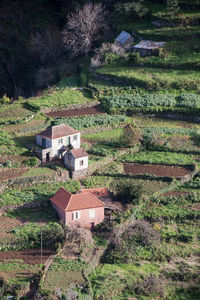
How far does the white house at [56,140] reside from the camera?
6850 centimetres

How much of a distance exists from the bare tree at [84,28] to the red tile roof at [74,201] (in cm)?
3448

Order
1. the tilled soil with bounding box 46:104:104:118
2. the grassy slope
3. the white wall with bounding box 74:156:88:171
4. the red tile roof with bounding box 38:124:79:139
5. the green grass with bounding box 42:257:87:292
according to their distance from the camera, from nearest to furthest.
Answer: the green grass with bounding box 42:257:87:292
the white wall with bounding box 74:156:88:171
the red tile roof with bounding box 38:124:79:139
the tilled soil with bounding box 46:104:104:118
the grassy slope

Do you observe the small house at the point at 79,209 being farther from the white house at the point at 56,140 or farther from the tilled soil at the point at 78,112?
the tilled soil at the point at 78,112

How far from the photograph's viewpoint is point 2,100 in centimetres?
7962

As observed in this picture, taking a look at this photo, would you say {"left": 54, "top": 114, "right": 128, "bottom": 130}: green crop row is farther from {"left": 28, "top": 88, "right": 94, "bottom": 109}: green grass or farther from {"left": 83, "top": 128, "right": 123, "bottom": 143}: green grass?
{"left": 28, "top": 88, "right": 94, "bottom": 109}: green grass

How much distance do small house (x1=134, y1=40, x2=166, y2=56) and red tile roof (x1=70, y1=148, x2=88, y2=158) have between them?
2670 centimetres

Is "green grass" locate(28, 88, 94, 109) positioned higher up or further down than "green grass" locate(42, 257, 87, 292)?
higher up

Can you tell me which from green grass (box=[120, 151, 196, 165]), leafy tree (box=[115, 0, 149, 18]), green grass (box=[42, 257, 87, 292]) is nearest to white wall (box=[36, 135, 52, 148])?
green grass (box=[120, 151, 196, 165])

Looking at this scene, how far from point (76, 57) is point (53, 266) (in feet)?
151

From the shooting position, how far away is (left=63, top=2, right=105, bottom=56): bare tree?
9062cm

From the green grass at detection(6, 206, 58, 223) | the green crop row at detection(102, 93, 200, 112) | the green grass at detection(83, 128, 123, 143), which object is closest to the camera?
the green grass at detection(6, 206, 58, 223)

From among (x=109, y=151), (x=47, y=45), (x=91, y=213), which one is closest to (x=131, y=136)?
(x=109, y=151)

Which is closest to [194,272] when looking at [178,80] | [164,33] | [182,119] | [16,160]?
[16,160]

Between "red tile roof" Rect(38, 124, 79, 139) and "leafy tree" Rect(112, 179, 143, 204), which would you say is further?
"red tile roof" Rect(38, 124, 79, 139)
